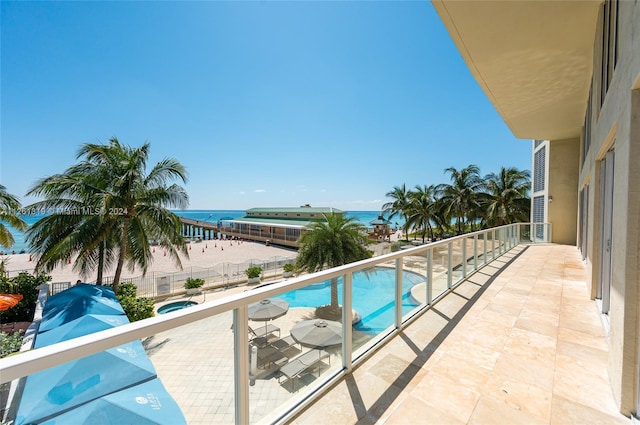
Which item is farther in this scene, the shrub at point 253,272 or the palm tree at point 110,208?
the shrub at point 253,272

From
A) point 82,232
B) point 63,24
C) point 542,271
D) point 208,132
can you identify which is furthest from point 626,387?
point 208,132

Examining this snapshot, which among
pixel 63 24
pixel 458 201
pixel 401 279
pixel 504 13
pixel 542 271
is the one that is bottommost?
pixel 542 271

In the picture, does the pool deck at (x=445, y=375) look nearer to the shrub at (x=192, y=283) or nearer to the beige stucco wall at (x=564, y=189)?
the beige stucco wall at (x=564, y=189)

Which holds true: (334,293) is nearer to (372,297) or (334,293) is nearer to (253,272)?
(372,297)

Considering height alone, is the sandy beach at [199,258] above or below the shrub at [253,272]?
below

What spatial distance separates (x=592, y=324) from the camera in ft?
12.3

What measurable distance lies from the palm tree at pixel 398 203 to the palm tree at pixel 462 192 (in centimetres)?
383

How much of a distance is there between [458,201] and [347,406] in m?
24.3

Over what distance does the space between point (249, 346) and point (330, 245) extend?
903 cm

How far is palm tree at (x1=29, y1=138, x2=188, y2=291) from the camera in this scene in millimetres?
10188

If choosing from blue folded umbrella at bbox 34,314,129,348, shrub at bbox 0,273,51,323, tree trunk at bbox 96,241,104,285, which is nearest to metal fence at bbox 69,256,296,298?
shrub at bbox 0,273,51,323

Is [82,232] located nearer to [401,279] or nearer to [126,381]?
[126,381]

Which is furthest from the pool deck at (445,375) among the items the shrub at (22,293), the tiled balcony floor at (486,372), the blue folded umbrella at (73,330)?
the shrub at (22,293)

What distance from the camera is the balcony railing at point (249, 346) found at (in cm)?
120
